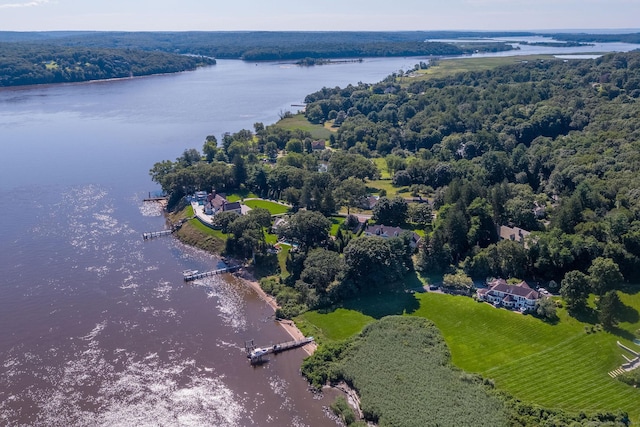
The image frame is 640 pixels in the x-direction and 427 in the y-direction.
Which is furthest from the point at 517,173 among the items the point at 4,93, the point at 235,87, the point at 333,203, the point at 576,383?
the point at 4,93

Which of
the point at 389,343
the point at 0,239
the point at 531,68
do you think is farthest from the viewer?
the point at 531,68

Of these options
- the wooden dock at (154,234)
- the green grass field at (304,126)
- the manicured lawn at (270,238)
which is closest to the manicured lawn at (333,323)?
the manicured lawn at (270,238)

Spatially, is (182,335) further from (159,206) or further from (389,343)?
(159,206)

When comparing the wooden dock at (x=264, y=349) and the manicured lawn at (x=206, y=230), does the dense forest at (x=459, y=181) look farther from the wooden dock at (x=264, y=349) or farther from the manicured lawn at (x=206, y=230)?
the wooden dock at (x=264, y=349)

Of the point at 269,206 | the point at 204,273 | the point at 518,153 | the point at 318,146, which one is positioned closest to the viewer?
the point at 204,273

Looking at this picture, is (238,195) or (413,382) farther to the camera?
(238,195)

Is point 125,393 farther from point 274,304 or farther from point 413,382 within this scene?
point 413,382

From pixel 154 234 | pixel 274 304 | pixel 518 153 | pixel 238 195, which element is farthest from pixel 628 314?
pixel 154 234
